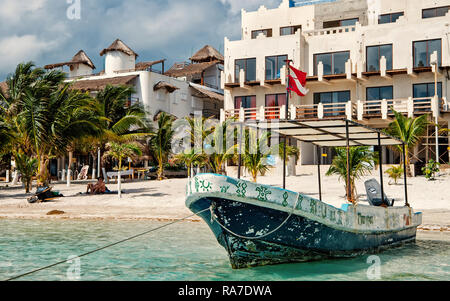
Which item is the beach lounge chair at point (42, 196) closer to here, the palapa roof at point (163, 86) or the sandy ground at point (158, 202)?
the sandy ground at point (158, 202)

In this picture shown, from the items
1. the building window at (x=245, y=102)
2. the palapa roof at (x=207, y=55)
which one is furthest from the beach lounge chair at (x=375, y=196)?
the palapa roof at (x=207, y=55)

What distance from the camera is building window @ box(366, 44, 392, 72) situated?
105 feet

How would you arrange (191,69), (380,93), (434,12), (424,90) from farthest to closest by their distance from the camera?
1. (191,69)
2. (434,12)
3. (380,93)
4. (424,90)

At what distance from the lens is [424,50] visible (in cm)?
3089

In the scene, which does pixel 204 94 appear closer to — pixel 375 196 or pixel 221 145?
pixel 221 145

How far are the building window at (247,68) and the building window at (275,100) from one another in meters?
1.88

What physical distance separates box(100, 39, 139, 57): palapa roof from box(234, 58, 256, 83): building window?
13.3 meters

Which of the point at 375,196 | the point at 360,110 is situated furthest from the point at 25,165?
the point at 360,110

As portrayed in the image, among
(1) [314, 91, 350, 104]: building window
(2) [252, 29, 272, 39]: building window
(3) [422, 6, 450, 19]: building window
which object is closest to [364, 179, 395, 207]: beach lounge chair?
(1) [314, 91, 350, 104]: building window

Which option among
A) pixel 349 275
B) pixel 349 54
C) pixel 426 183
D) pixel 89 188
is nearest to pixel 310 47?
pixel 349 54

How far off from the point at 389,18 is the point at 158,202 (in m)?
25.1

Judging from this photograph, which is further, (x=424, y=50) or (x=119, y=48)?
(x=119, y=48)

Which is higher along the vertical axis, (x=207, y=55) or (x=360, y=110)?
(x=207, y=55)
